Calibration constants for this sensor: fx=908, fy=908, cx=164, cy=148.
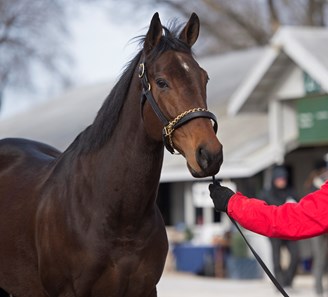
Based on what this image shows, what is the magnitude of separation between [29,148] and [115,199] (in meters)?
1.58

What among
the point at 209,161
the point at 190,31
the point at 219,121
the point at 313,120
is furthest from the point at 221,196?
the point at 219,121

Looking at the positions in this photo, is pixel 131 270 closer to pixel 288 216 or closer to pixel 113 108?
pixel 113 108

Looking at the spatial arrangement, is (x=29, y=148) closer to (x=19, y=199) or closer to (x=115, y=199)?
(x=19, y=199)

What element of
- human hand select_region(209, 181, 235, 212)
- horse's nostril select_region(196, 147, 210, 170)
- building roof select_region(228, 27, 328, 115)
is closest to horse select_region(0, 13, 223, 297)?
horse's nostril select_region(196, 147, 210, 170)

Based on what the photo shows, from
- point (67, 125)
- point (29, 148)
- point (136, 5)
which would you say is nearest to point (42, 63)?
point (136, 5)

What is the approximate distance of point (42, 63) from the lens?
119 feet

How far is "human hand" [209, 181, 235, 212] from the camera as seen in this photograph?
15.7 feet

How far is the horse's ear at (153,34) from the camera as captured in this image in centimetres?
510

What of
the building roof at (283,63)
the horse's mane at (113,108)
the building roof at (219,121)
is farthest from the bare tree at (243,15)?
the horse's mane at (113,108)

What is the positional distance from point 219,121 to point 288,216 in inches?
676

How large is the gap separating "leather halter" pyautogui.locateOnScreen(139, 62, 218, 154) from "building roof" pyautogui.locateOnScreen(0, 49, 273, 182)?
1242 cm

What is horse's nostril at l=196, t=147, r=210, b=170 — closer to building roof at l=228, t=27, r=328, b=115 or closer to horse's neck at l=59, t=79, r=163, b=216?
horse's neck at l=59, t=79, r=163, b=216

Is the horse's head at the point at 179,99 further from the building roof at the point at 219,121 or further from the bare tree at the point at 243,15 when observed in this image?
the bare tree at the point at 243,15

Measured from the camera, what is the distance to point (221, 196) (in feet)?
15.9
